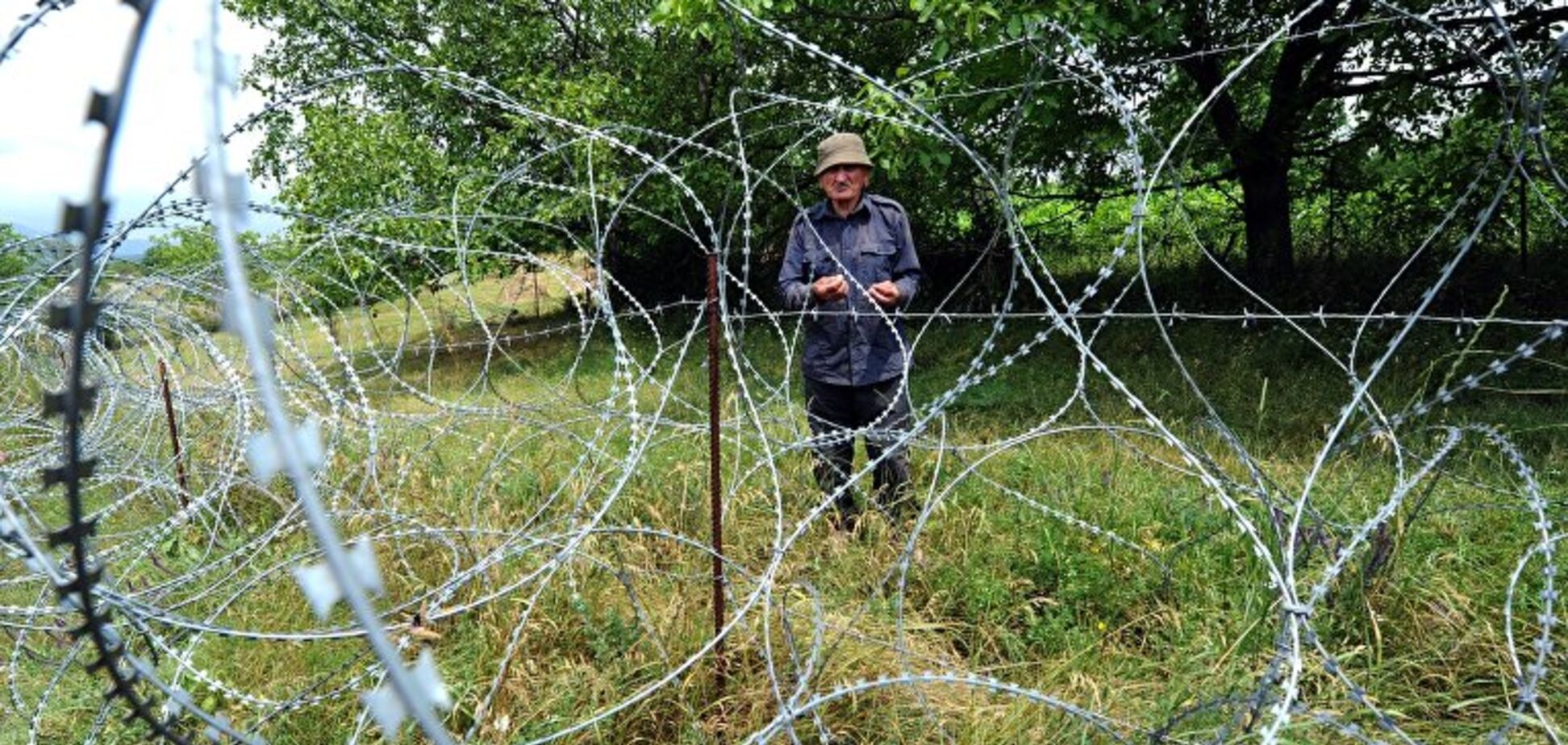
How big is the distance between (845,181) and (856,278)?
37 cm

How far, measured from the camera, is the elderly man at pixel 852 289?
11.2 ft

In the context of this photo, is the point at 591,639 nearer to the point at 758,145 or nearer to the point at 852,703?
the point at 852,703

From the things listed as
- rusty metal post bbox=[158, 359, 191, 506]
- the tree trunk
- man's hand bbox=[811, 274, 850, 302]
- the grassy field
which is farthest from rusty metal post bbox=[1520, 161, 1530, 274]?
rusty metal post bbox=[158, 359, 191, 506]

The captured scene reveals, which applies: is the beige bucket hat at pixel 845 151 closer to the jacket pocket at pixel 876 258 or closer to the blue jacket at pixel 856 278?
the blue jacket at pixel 856 278

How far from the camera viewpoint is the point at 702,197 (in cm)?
978

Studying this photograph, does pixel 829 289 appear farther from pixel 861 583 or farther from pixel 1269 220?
pixel 1269 220

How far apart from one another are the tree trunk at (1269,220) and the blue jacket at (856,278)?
213 inches

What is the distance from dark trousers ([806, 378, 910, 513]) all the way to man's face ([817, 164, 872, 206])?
72cm

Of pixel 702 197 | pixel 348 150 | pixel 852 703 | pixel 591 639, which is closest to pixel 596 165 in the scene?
pixel 702 197

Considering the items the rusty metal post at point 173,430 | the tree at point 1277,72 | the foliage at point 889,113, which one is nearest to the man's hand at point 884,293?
the foliage at point 889,113

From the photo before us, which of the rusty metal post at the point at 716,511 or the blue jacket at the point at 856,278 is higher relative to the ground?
the blue jacket at the point at 856,278

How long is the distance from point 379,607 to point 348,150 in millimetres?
6207

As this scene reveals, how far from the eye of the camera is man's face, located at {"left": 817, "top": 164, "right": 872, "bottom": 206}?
11.2 ft

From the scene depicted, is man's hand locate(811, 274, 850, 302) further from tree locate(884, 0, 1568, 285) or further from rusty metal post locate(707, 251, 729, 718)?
tree locate(884, 0, 1568, 285)
